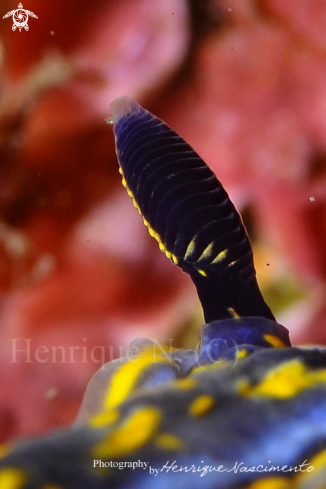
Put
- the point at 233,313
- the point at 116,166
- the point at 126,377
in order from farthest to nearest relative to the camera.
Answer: the point at 116,166 → the point at 233,313 → the point at 126,377

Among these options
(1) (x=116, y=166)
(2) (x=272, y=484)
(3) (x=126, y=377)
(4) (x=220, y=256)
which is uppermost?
(1) (x=116, y=166)

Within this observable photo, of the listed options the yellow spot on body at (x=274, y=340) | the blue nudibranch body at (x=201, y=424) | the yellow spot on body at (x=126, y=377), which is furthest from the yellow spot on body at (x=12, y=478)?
the yellow spot on body at (x=274, y=340)

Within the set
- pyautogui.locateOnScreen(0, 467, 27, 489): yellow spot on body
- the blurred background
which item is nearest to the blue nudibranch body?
pyautogui.locateOnScreen(0, 467, 27, 489): yellow spot on body

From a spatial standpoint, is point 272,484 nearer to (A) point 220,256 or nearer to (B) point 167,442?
(B) point 167,442

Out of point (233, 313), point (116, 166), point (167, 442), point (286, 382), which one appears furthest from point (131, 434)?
point (116, 166)

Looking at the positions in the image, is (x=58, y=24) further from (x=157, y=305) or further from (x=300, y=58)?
(x=157, y=305)

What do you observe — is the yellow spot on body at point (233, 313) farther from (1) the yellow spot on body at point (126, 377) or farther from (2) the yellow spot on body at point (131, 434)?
(2) the yellow spot on body at point (131, 434)
